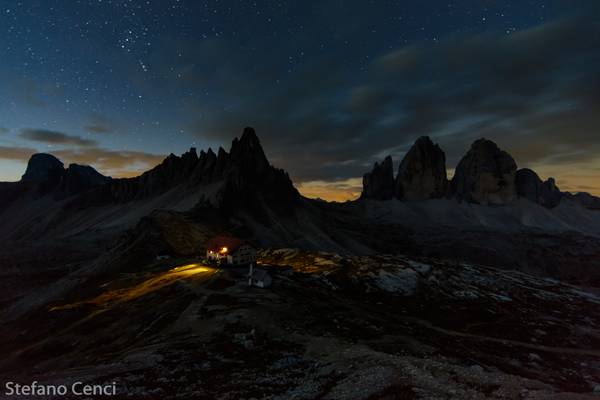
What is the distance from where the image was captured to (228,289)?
62250 millimetres

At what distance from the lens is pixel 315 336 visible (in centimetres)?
4078

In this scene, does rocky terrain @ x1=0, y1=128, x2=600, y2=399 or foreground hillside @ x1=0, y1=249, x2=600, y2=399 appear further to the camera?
rocky terrain @ x1=0, y1=128, x2=600, y2=399

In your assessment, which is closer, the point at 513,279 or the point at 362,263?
the point at 362,263

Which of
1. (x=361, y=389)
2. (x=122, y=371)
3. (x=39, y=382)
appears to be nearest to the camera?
(x=361, y=389)

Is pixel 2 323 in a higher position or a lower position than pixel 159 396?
lower

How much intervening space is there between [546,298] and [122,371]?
10037 cm

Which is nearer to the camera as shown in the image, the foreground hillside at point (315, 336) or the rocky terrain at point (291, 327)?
the foreground hillside at point (315, 336)

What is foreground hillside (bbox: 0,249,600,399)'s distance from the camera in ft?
88.2

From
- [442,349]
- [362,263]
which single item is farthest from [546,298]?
[442,349]

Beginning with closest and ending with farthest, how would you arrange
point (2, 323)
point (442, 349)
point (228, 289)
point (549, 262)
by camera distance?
point (442, 349) → point (228, 289) → point (2, 323) → point (549, 262)

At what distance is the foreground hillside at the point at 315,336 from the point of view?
88.2ft

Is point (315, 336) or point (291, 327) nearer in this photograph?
point (315, 336)

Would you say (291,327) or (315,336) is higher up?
(291,327)

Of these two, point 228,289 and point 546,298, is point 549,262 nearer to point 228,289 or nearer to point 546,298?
point 546,298
